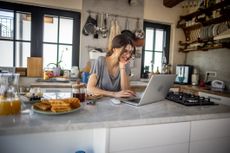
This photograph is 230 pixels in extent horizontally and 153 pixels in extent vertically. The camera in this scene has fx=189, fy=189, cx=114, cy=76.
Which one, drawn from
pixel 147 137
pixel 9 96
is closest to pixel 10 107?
pixel 9 96

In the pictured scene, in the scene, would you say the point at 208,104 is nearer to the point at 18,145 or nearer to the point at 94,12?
the point at 18,145

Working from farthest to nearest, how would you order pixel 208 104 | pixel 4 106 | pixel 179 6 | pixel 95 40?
pixel 179 6
pixel 95 40
pixel 208 104
pixel 4 106

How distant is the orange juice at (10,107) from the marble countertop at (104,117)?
0.13 feet

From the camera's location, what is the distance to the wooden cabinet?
2.97 m

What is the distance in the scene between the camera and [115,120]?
969 mm

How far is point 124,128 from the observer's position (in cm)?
100

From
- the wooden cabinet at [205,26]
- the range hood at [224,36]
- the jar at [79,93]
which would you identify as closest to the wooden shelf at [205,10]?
the wooden cabinet at [205,26]

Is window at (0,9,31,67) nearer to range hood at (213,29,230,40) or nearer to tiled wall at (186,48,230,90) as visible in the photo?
range hood at (213,29,230,40)

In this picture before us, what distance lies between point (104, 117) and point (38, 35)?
2.61 meters

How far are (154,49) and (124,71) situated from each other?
2.26 metres

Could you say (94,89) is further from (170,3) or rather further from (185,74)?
(170,3)

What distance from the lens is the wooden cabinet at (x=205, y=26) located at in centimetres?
297

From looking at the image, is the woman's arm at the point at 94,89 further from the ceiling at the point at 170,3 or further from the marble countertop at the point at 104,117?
the ceiling at the point at 170,3

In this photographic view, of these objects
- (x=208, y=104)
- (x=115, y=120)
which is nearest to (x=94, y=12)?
(x=208, y=104)
